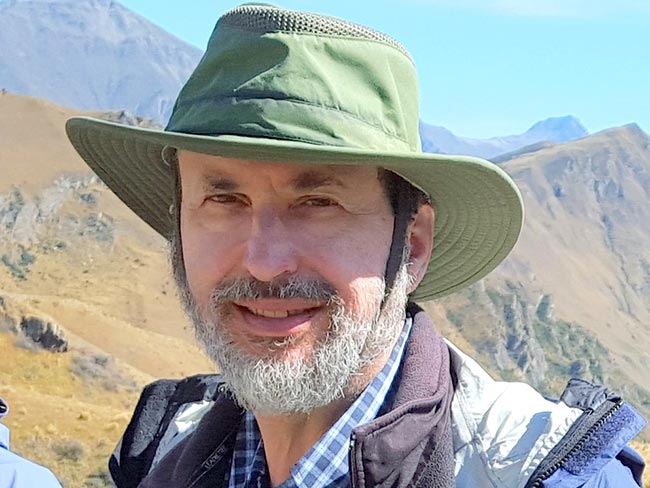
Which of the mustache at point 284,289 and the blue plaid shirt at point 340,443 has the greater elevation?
the mustache at point 284,289

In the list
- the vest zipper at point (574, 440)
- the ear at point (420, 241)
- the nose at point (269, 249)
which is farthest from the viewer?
the ear at point (420, 241)

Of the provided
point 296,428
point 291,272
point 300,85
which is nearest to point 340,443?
point 296,428

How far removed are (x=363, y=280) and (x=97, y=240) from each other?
67767 mm

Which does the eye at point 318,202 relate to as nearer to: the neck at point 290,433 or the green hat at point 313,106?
the green hat at point 313,106

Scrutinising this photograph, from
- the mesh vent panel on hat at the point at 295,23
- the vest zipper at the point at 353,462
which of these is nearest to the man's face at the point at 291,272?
the vest zipper at the point at 353,462

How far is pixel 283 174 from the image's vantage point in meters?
2.46

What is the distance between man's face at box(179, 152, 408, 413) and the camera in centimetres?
246

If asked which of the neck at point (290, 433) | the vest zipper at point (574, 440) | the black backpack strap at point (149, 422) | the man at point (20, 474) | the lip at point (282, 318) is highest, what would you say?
the lip at point (282, 318)

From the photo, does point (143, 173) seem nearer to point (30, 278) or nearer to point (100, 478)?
point (100, 478)

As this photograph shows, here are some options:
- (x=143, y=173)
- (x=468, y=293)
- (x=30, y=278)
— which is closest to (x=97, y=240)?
(x=30, y=278)

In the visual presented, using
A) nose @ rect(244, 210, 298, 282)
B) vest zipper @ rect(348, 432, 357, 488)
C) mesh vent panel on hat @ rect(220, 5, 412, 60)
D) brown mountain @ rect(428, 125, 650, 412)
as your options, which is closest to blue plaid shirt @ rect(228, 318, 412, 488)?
vest zipper @ rect(348, 432, 357, 488)

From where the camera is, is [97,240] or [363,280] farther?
[97,240]

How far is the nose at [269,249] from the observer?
95.3 inches

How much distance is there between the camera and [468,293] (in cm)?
10644
